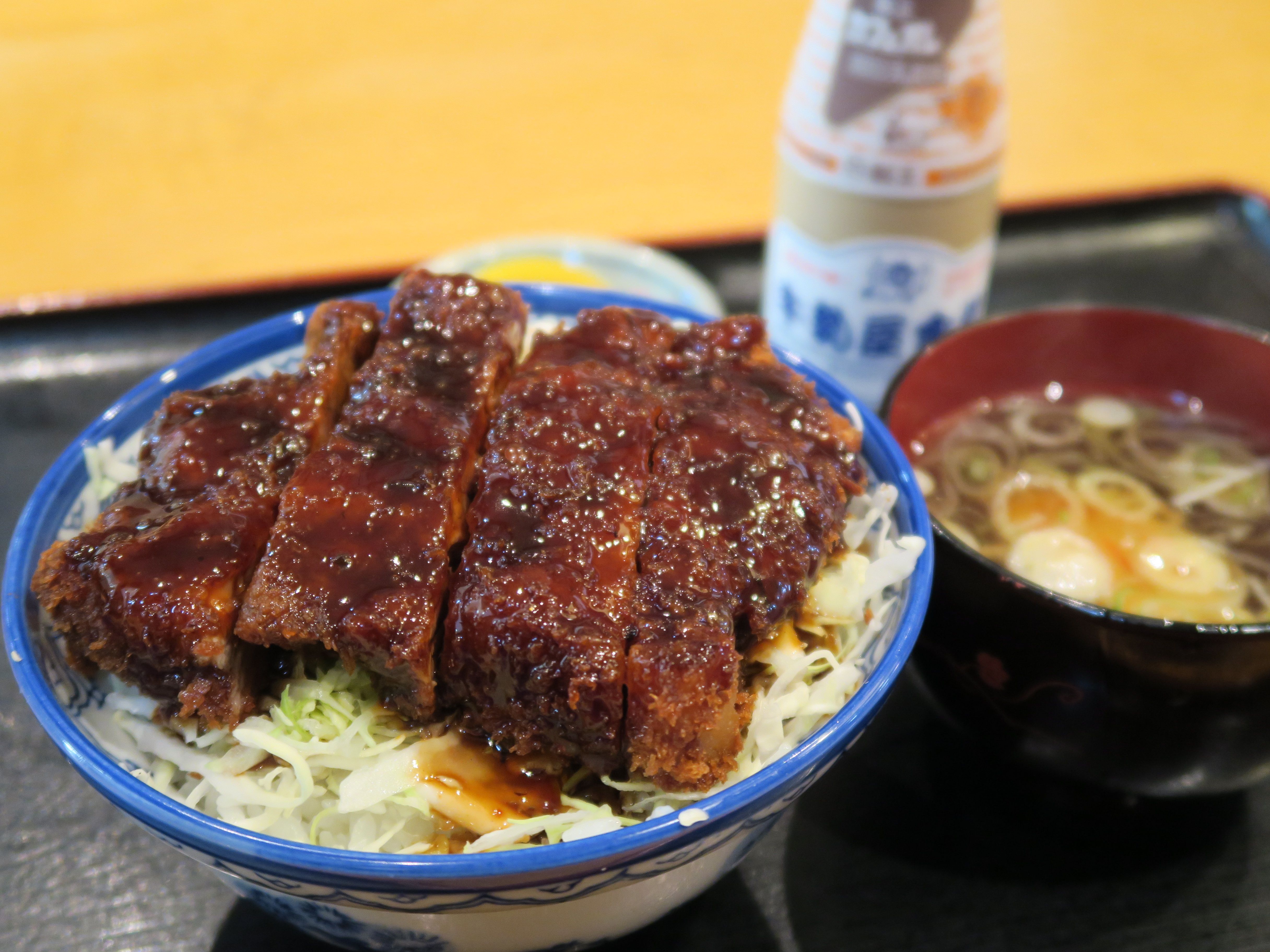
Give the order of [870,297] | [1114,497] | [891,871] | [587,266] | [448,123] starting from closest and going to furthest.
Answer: [891,871], [1114,497], [870,297], [587,266], [448,123]

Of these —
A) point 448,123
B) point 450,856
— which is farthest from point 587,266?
point 450,856

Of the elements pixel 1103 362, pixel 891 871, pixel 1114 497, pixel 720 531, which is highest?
pixel 720 531

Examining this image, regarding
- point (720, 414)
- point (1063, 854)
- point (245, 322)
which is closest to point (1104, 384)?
point (1063, 854)

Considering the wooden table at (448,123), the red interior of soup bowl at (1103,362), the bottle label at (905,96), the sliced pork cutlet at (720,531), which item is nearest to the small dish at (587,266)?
the wooden table at (448,123)

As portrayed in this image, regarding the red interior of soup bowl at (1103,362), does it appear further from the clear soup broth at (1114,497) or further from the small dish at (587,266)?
the small dish at (587,266)

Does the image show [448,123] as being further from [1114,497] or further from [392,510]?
[392,510]
